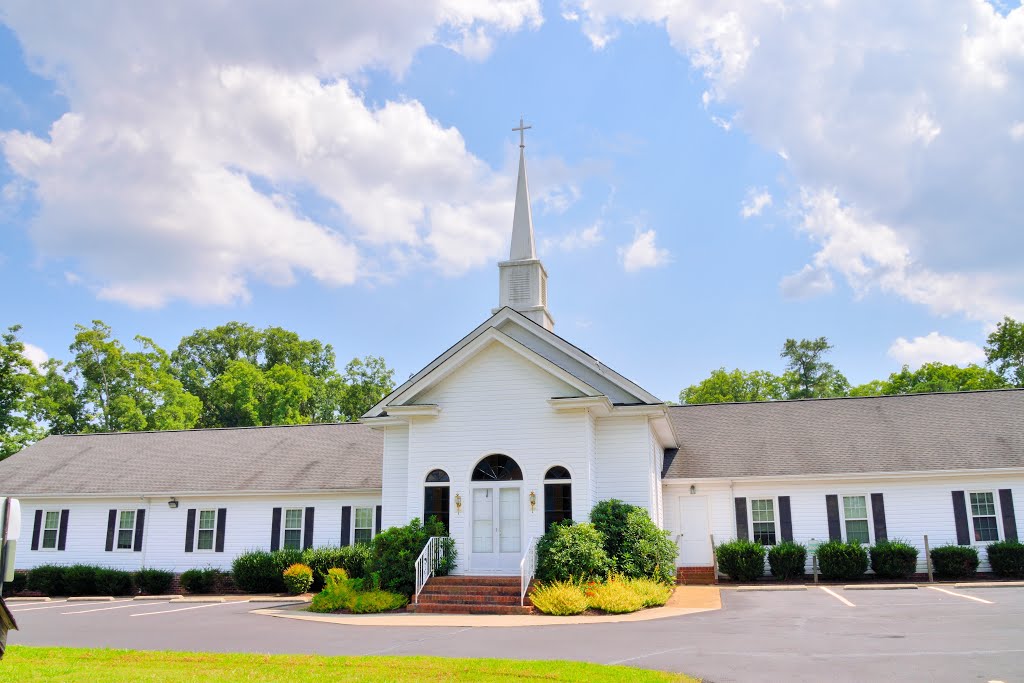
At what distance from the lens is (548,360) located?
807 inches

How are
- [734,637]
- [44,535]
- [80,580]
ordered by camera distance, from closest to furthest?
[734,637], [80,580], [44,535]

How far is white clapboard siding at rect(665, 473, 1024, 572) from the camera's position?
2353 centimetres

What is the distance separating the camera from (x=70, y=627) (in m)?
16.3

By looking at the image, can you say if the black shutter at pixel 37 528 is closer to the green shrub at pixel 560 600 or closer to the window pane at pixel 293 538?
the window pane at pixel 293 538

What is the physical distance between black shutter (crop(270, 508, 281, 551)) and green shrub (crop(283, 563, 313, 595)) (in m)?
3.73

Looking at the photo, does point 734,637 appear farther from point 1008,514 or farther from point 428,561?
point 1008,514

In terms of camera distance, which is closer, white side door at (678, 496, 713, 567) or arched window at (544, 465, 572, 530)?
arched window at (544, 465, 572, 530)

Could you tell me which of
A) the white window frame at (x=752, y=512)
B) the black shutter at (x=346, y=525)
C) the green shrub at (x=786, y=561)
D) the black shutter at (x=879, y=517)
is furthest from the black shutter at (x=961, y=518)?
the black shutter at (x=346, y=525)

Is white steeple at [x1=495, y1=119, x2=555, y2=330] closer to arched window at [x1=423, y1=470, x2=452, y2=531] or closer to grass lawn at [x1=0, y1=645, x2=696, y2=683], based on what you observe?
arched window at [x1=423, y1=470, x2=452, y2=531]

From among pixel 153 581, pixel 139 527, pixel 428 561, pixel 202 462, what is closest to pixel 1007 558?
pixel 428 561

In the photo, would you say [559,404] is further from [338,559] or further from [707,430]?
[707,430]

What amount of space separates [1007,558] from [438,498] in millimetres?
15947

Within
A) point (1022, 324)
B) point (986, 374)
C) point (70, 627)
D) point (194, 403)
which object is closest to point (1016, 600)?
point (70, 627)

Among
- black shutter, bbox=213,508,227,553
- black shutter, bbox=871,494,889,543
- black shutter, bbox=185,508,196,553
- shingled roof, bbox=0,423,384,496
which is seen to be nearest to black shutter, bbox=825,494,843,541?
black shutter, bbox=871,494,889,543
